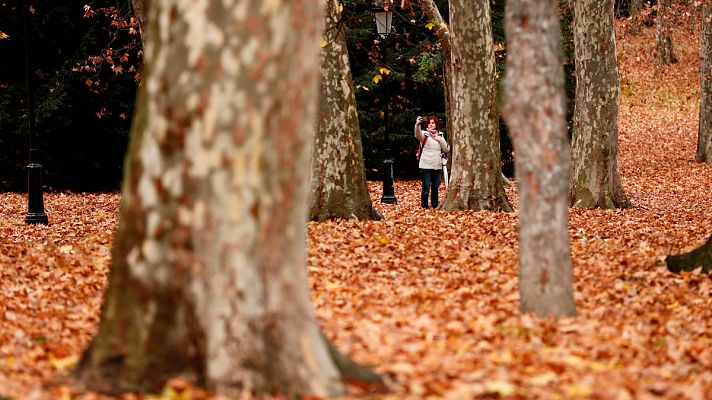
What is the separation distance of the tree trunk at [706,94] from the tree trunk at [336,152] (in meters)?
17.5

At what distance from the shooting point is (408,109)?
25656 millimetres

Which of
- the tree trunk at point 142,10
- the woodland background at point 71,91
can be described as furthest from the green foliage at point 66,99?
the tree trunk at point 142,10

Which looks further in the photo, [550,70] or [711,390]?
[550,70]

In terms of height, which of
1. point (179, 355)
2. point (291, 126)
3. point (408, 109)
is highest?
point (408, 109)

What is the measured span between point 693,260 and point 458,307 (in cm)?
287

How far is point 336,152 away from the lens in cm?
1235

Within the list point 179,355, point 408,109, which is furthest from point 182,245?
point 408,109

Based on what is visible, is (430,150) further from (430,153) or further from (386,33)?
(386,33)

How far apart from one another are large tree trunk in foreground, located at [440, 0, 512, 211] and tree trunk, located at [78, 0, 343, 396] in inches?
406

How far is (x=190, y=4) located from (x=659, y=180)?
73.2 feet

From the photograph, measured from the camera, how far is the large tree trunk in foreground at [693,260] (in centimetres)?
839

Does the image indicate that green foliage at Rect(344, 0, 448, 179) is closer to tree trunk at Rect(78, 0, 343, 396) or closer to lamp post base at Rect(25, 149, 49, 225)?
lamp post base at Rect(25, 149, 49, 225)

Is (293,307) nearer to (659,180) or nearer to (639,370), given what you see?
(639,370)

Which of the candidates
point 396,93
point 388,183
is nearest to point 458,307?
point 388,183
